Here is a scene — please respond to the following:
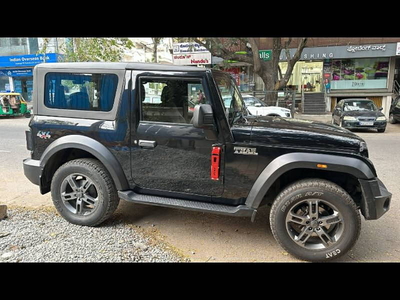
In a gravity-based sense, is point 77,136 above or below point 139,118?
below

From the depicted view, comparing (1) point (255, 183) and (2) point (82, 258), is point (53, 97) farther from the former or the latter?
(1) point (255, 183)

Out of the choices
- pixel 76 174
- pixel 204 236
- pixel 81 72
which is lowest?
pixel 204 236

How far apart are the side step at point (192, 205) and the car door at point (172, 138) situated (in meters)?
0.11

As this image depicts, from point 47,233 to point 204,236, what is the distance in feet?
6.14

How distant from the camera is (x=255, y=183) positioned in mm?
3025

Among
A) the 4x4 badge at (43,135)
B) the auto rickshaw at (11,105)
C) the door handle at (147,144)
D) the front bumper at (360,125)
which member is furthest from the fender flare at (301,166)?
the auto rickshaw at (11,105)

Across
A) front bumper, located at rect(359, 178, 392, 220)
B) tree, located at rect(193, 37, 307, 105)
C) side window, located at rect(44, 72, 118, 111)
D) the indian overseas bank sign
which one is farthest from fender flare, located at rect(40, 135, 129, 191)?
the indian overseas bank sign

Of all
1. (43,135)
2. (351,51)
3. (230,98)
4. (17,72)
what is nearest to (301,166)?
(230,98)

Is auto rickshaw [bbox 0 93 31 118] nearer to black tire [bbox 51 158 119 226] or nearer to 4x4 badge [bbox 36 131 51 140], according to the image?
4x4 badge [bbox 36 131 51 140]

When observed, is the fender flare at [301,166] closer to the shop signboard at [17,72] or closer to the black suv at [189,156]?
the black suv at [189,156]

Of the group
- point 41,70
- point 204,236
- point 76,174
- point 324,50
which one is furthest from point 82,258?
point 324,50

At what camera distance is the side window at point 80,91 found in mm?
3385

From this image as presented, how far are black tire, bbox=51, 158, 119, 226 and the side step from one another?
0.22 meters

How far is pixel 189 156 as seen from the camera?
3197 mm
